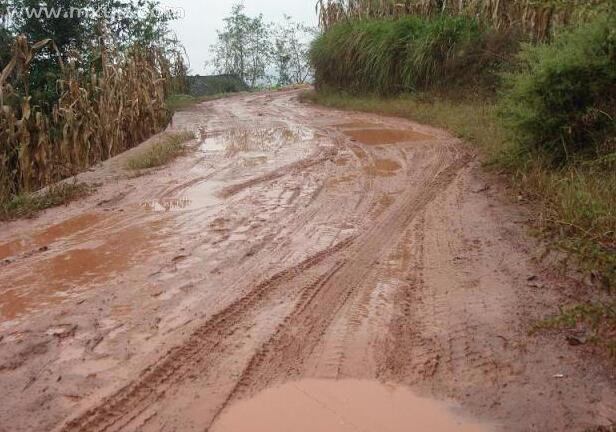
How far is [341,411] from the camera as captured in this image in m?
2.56

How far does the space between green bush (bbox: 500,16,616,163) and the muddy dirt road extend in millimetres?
805

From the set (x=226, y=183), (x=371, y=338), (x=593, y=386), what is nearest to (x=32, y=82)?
(x=226, y=183)

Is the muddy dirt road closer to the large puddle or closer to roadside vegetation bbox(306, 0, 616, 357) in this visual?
the large puddle

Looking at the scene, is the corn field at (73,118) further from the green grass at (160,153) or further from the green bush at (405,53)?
the green bush at (405,53)

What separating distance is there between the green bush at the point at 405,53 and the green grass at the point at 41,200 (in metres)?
9.29

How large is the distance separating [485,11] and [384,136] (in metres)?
5.92

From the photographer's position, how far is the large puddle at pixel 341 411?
8.11 feet

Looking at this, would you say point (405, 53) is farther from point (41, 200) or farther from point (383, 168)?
point (41, 200)

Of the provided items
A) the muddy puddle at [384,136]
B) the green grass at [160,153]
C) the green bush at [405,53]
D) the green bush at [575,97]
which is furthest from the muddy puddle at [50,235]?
the green bush at [405,53]

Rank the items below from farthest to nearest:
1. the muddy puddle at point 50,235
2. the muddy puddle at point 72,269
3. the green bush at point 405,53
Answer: the green bush at point 405,53 → the muddy puddle at point 50,235 → the muddy puddle at point 72,269

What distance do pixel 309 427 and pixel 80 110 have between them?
8.61 meters

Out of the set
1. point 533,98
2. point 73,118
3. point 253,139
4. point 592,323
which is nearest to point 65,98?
point 73,118

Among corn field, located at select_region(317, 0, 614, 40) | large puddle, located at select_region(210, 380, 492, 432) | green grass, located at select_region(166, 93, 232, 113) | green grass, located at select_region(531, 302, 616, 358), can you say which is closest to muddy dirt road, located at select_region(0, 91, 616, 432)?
large puddle, located at select_region(210, 380, 492, 432)

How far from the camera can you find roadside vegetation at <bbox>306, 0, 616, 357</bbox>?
12.8ft
